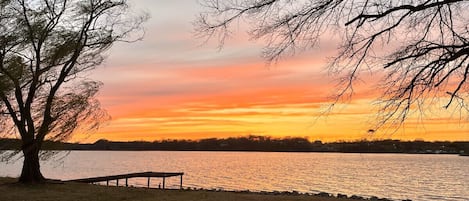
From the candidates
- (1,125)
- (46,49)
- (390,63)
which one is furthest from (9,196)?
(390,63)

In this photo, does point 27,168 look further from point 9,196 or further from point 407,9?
point 407,9

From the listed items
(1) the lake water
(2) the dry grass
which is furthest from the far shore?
(1) the lake water

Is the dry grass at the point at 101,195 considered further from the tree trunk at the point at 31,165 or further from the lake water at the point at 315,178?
the lake water at the point at 315,178

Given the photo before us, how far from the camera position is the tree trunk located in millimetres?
21562

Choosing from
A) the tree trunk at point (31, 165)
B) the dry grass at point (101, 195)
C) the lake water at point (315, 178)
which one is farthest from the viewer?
the lake water at point (315, 178)

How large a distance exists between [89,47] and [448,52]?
59.2 feet

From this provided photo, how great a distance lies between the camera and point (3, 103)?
2134 cm

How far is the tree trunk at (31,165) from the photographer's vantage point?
2156 centimetres

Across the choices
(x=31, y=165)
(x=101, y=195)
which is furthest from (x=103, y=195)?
(x=31, y=165)

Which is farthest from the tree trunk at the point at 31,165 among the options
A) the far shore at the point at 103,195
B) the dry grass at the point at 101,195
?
the dry grass at the point at 101,195

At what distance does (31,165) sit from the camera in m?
21.9

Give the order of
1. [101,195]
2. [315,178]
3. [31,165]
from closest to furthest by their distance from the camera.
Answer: [101,195]
[31,165]
[315,178]

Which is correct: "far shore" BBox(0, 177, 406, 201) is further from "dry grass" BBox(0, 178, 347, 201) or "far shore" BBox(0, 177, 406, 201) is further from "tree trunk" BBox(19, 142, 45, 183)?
"tree trunk" BBox(19, 142, 45, 183)

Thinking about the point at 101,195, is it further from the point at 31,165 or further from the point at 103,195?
the point at 31,165
